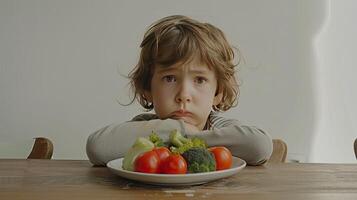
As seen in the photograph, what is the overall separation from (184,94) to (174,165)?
365 mm

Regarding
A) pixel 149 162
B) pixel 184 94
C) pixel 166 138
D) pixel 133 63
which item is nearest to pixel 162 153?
pixel 149 162

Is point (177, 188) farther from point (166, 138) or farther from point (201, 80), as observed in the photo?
point (201, 80)

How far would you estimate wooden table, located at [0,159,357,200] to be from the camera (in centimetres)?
72

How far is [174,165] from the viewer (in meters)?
0.75

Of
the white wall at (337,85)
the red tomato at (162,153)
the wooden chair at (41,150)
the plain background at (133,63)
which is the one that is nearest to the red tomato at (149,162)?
the red tomato at (162,153)

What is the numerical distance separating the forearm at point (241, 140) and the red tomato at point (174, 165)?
0.67 feet

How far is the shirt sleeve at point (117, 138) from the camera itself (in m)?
0.98

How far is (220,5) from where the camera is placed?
2.23 m

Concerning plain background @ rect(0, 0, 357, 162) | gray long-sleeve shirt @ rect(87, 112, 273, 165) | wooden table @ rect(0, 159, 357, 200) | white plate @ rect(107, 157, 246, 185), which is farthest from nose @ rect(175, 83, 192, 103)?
plain background @ rect(0, 0, 357, 162)

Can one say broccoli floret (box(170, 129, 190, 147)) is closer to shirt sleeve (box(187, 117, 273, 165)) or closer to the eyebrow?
shirt sleeve (box(187, 117, 273, 165))

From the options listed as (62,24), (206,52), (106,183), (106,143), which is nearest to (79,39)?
(62,24)

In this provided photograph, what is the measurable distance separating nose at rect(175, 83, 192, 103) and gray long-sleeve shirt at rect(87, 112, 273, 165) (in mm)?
112

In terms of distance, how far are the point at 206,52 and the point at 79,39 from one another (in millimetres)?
1180

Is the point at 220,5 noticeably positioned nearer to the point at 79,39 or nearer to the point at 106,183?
the point at 79,39
